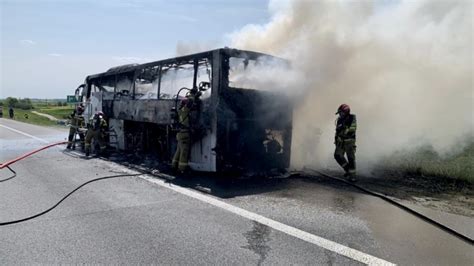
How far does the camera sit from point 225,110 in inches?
280

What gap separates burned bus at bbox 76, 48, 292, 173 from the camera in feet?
23.5

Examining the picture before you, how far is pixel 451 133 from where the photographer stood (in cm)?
969

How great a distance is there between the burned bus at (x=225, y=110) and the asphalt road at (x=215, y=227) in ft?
3.02

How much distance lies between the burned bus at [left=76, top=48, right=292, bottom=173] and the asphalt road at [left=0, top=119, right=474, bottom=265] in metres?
0.92

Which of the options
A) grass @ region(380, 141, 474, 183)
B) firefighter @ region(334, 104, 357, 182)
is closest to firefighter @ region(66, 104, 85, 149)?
firefighter @ region(334, 104, 357, 182)

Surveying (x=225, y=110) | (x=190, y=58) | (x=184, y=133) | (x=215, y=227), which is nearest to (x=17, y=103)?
(x=190, y=58)

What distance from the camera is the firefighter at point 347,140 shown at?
23.5ft

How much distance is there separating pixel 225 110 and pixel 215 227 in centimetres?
321

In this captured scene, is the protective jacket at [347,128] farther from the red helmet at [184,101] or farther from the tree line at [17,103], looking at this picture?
the tree line at [17,103]

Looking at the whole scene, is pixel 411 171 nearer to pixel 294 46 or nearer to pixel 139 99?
pixel 294 46

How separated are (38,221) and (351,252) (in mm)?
3706

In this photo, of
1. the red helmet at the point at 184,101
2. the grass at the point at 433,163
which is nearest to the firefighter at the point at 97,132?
the red helmet at the point at 184,101

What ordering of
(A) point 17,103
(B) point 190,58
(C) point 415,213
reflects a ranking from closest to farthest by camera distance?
(C) point 415,213, (B) point 190,58, (A) point 17,103

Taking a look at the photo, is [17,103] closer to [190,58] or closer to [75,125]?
[75,125]
